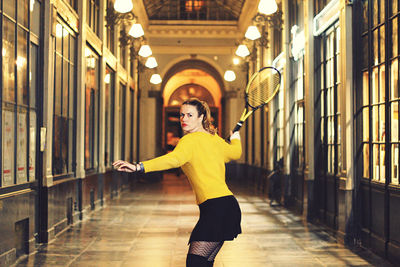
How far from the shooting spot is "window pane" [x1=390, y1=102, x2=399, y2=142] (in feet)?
23.9

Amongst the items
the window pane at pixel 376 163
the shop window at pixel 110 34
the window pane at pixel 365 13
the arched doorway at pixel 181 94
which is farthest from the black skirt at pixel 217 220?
the arched doorway at pixel 181 94

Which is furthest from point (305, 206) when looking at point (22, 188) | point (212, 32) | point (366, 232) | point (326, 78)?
point (212, 32)

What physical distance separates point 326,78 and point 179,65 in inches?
643

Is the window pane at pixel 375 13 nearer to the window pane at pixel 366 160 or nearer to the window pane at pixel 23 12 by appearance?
the window pane at pixel 366 160

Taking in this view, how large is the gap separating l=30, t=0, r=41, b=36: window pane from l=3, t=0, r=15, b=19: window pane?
39.7 inches

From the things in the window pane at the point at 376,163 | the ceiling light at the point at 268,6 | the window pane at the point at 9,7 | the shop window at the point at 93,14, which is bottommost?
the window pane at the point at 376,163

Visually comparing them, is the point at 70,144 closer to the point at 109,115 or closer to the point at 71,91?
the point at 71,91

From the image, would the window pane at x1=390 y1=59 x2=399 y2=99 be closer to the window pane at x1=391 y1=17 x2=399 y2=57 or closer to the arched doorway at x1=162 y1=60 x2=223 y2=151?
the window pane at x1=391 y1=17 x2=399 y2=57

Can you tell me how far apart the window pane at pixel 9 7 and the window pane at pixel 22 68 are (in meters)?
0.34

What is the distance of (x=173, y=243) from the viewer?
9.13 metres

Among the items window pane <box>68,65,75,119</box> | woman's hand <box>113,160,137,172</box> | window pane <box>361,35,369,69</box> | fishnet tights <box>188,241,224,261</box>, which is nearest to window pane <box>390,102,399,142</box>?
window pane <box>361,35,369,69</box>

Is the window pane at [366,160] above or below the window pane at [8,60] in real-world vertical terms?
below

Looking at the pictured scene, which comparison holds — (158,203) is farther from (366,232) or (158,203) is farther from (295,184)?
(366,232)

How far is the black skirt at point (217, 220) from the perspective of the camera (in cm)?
404
